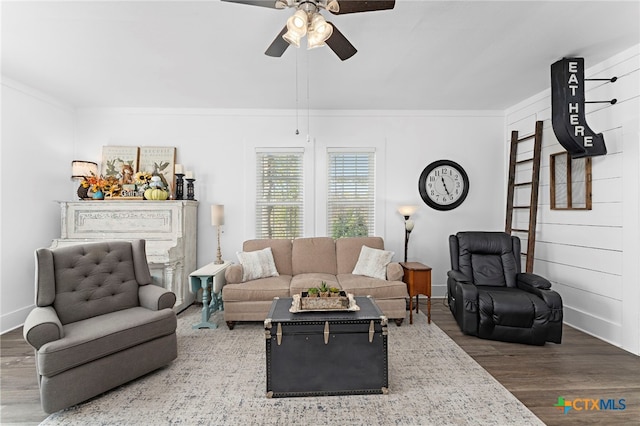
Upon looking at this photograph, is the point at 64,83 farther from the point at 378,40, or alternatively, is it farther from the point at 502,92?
the point at 502,92

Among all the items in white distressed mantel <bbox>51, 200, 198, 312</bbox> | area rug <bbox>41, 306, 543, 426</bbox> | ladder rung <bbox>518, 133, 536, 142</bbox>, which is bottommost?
area rug <bbox>41, 306, 543, 426</bbox>

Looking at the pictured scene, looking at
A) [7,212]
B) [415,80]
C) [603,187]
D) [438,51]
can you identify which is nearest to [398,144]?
[415,80]

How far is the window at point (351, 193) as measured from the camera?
5094 mm

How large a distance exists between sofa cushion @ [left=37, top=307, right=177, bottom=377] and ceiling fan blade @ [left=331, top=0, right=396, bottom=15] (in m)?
2.68

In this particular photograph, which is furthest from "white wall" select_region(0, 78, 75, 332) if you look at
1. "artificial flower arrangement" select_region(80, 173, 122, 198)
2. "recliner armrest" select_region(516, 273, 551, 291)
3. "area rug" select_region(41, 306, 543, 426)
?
"recliner armrest" select_region(516, 273, 551, 291)

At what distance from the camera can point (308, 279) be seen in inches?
156

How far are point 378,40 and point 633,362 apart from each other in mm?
3679

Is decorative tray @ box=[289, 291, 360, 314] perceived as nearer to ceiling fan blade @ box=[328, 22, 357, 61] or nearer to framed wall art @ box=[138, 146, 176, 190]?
ceiling fan blade @ box=[328, 22, 357, 61]

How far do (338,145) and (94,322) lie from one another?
3720 mm

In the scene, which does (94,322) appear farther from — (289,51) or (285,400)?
(289,51)

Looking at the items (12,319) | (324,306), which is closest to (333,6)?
(324,306)

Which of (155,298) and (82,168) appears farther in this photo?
(82,168)

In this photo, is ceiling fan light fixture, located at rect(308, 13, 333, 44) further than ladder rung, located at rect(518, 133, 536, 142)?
No

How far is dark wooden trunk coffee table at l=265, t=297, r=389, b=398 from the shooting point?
242cm
